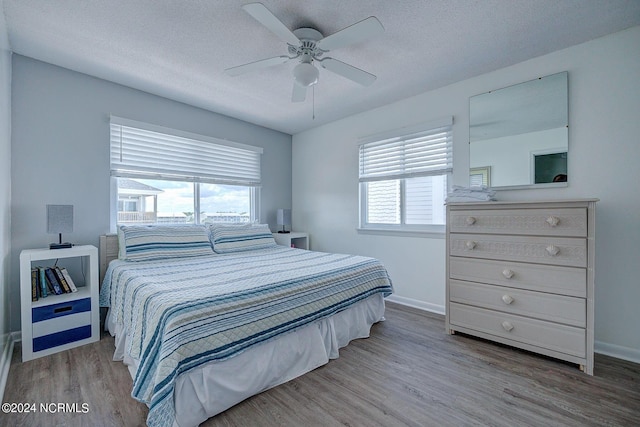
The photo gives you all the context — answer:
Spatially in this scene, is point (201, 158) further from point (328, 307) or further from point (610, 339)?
point (610, 339)

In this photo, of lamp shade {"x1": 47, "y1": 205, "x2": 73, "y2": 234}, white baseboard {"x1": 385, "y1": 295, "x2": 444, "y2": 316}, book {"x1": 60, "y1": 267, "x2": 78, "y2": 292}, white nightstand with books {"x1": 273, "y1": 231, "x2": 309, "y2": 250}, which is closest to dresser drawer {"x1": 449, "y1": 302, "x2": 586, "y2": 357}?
white baseboard {"x1": 385, "y1": 295, "x2": 444, "y2": 316}

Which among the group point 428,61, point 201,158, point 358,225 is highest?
point 428,61

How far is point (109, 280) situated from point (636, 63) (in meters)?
4.54

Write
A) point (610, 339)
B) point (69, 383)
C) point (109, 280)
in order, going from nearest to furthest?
point (69, 383) < point (610, 339) < point (109, 280)

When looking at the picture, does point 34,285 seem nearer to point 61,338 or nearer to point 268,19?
point 61,338

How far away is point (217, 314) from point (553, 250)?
2.30 meters

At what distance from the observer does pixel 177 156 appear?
339cm

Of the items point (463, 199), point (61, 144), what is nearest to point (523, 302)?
point (463, 199)


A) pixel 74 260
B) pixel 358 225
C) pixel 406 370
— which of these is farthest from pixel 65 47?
pixel 406 370

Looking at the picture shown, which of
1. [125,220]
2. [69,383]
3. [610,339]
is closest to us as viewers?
[69,383]

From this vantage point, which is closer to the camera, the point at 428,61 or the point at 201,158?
the point at 428,61

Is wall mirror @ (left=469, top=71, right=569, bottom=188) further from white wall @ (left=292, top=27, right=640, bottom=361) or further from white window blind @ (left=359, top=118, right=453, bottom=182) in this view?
white window blind @ (left=359, top=118, right=453, bottom=182)

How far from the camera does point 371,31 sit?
1.68 metres

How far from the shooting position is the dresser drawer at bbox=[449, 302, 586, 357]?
6.35 feet
